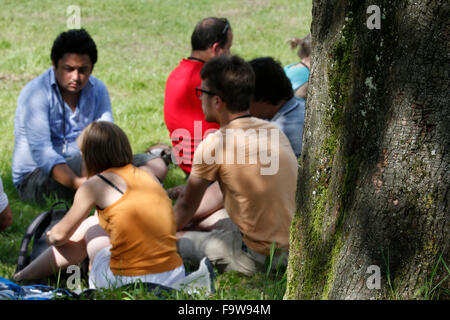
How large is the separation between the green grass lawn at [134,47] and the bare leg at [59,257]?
0.30 meters

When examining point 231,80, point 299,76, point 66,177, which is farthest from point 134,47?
point 231,80

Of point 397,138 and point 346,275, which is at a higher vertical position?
point 397,138

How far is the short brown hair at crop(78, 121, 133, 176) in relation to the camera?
3.67 m

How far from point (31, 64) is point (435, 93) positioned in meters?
9.04

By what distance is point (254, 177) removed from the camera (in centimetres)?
377

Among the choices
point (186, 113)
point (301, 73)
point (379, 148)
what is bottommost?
point (186, 113)

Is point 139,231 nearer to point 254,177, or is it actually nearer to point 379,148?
point 254,177

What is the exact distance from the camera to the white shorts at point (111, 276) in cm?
349

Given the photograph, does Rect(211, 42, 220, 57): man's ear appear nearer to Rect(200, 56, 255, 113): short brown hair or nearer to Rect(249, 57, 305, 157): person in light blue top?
Rect(249, 57, 305, 157): person in light blue top

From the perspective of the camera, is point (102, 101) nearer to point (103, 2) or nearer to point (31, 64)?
point (31, 64)

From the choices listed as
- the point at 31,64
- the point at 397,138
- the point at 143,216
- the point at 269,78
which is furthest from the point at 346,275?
the point at 31,64

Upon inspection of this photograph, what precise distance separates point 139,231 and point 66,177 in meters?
1.91

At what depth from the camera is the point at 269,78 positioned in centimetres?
485

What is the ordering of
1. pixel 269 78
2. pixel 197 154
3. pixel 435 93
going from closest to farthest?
pixel 435 93 < pixel 197 154 < pixel 269 78
